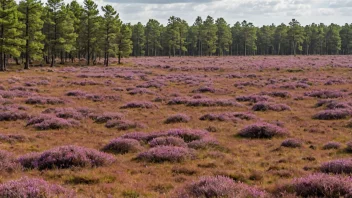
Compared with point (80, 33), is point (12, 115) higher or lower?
lower

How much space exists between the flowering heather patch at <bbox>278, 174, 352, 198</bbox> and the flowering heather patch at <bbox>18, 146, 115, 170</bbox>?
586cm

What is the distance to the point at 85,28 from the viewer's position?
70688 mm

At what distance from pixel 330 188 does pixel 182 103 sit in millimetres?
18341

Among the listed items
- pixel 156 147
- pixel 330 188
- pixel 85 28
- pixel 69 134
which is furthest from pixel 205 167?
pixel 85 28

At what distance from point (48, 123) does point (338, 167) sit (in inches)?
535

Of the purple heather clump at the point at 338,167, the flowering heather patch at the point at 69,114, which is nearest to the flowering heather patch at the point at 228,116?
the flowering heather patch at the point at 69,114

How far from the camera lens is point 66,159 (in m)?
10.9

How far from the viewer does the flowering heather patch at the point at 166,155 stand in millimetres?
11656

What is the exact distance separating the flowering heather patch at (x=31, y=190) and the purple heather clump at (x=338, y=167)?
7.22m

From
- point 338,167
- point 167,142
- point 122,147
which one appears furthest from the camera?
point 167,142

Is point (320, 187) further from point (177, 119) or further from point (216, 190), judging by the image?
point (177, 119)

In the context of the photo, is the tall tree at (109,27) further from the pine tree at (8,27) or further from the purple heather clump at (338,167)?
the purple heather clump at (338,167)

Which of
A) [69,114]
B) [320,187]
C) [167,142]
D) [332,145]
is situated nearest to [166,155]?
[167,142]

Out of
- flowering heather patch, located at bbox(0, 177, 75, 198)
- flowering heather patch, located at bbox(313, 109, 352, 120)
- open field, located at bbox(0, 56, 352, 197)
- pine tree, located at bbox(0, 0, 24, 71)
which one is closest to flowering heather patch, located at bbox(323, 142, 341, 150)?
open field, located at bbox(0, 56, 352, 197)
